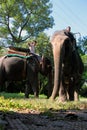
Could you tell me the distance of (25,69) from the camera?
18.0 m

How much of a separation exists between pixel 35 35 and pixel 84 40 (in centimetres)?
3996

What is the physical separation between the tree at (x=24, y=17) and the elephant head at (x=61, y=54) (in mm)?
43375

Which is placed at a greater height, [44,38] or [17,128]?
[44,38]

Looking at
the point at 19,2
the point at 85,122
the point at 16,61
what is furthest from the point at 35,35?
the point at 85,122

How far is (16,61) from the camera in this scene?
59.4ft

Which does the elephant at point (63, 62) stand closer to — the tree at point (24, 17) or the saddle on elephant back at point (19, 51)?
the saddle on elephant back at point (19, 51)

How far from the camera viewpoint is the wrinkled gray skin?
17859 mm

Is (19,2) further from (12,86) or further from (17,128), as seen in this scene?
(17,128)

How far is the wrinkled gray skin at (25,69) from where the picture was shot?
17859 millimetres

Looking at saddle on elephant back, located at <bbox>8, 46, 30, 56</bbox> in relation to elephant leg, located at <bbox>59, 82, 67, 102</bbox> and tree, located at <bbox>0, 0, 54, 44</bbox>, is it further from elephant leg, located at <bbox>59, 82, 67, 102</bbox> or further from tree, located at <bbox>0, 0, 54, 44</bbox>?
tree, located at <bbox>0, 0, 54, 44</bbox>

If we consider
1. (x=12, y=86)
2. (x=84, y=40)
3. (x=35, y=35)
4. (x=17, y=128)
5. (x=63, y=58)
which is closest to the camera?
(x=17, y=128)

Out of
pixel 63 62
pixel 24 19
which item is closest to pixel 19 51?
pixel 63 62

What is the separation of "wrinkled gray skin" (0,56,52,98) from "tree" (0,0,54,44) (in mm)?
37898

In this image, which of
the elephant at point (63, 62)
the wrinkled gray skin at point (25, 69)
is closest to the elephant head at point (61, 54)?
the elephant at point (63, 62)
